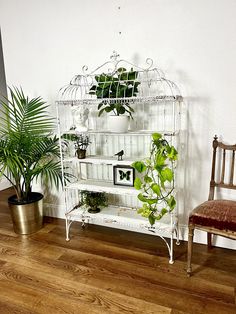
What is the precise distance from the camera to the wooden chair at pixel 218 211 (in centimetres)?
164

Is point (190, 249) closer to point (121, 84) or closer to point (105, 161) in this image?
point (105, 161)

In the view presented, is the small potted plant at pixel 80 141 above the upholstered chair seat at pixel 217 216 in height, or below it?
above

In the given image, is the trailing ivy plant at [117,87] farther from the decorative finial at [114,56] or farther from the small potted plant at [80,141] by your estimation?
the small potted plant at [80,141]

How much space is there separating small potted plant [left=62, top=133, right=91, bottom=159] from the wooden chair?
1093mm

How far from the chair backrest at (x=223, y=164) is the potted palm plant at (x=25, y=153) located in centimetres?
142

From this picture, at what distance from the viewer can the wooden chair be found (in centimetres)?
164

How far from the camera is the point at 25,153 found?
2.29 meters

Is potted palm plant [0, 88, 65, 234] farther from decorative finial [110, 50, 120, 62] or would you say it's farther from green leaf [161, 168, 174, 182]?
green leaf [161, 168, 174, 182]

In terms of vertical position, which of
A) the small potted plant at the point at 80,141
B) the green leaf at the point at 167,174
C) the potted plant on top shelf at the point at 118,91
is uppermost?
the potted plant on top shelf at the point at 118,91

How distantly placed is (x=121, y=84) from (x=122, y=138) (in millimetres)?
529

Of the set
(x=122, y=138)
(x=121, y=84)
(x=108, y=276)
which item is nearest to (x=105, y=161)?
(x=122, y=138)

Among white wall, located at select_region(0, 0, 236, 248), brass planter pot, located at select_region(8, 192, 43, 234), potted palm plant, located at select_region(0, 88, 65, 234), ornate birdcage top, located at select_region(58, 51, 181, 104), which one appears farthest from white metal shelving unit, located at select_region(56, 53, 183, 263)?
brass planter pot, located at select_region(8, 192, 43, 234)

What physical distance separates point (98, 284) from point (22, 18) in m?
2.59

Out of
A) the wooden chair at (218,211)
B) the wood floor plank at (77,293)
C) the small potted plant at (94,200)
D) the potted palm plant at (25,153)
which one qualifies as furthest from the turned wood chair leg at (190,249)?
the potted palm plant at (25,153)
